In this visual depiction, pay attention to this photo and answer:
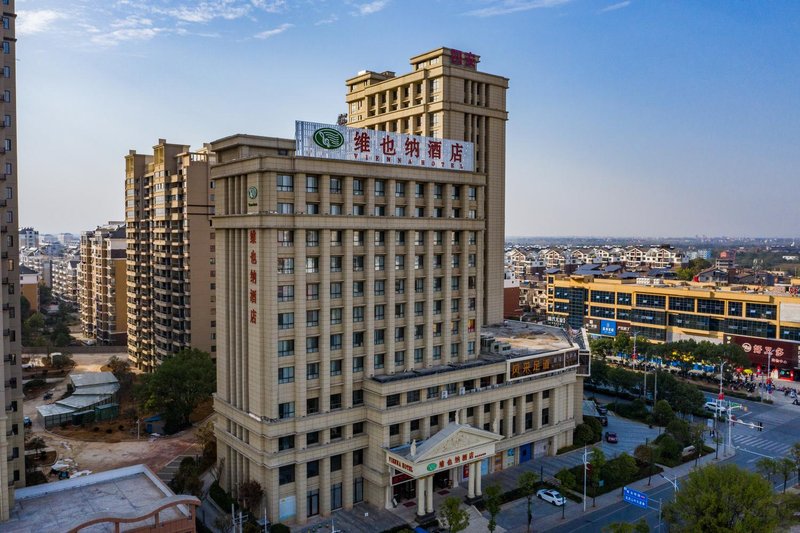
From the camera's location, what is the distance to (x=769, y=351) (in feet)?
295

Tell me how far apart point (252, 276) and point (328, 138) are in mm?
11722

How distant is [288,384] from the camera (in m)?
44.4

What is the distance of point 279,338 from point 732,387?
7006 cm

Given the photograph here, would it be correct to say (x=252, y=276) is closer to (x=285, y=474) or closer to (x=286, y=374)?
(x=286, y=374)

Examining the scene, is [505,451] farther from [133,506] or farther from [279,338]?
[133,506]

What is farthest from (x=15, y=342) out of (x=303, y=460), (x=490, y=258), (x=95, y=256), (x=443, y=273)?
(x=95, y=256)

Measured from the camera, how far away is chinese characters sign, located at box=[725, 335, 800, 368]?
3506 inches

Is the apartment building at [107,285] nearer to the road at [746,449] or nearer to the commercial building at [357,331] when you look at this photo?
the commercial building at [357,331]

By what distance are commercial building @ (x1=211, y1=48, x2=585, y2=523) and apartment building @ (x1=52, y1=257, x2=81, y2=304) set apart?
144469mm

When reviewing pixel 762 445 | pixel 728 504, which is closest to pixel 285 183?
pixel 728 504

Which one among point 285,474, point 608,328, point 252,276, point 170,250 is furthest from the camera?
point 608,328

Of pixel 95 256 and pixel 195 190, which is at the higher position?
pixel 195 190

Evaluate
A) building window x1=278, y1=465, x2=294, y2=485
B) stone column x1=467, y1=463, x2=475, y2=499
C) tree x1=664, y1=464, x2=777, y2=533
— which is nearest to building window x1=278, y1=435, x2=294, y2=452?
building window x1=278, y1=465, x2=294, y2=485

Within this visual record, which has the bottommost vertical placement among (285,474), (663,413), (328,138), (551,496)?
(551,496)
